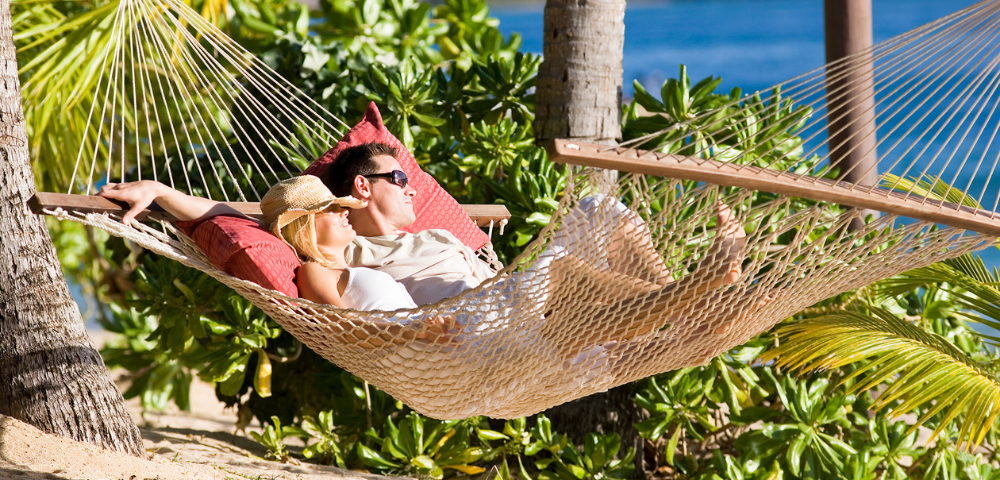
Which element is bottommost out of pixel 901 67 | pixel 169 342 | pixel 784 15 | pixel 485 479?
pixel 485 479

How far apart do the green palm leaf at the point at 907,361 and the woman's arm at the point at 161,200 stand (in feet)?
4.75

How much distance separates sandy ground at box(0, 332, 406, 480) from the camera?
198 cm

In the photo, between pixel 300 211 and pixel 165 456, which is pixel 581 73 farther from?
pixel 165 456

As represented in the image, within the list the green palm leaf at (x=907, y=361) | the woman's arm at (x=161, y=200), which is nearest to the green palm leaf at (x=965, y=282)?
the green palm leaf at (x=907, y=361)

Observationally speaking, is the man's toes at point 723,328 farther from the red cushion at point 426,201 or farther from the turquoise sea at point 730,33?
the turquoise sea at point 730,33

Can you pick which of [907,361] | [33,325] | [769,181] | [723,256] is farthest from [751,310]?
[33,325]

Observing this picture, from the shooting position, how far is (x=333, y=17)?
136 inches

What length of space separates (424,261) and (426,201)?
33 cm

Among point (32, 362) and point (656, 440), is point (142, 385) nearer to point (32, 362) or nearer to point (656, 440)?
point (32, 362)

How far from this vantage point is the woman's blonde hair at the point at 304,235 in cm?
202

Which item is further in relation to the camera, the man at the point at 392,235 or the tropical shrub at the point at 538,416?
the tropical shrub at the point at 538,416

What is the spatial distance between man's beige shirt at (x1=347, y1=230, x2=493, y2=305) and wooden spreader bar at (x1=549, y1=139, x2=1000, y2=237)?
29.0 inches

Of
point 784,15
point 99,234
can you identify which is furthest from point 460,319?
point 784,15

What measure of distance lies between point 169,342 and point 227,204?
0.97 metres
